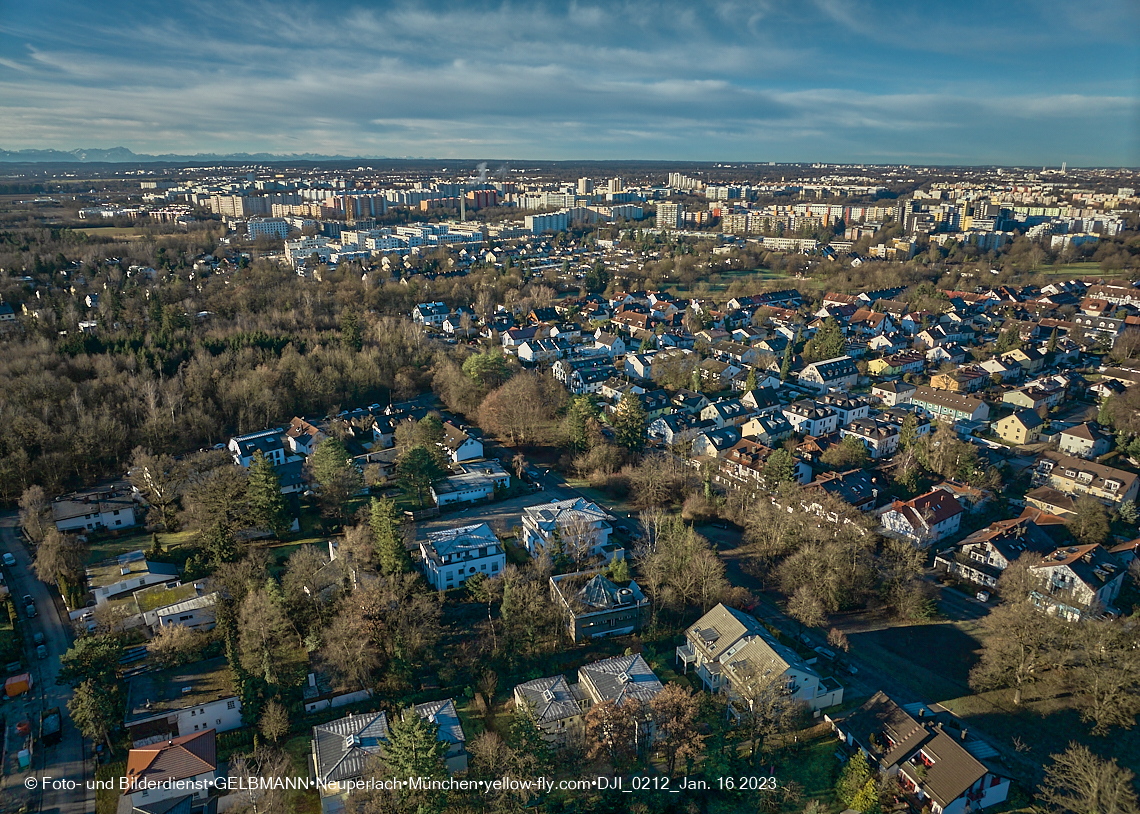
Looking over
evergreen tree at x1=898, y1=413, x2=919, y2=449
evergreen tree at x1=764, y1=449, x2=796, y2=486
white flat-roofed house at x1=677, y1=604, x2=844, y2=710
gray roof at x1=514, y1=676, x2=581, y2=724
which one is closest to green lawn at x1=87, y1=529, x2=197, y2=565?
gray roof at x1=514, y1=676, x2=581, y2=724

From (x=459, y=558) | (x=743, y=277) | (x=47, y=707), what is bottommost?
(x=47, y=707)

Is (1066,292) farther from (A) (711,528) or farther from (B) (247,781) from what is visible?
(B) (247,781)

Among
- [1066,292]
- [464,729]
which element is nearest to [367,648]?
[464,729]

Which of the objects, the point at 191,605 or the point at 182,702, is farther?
the point at 191,605

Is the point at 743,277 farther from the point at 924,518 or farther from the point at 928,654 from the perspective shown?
the point at 928,654

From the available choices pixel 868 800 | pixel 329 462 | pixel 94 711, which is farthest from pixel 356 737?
pixel 329 462

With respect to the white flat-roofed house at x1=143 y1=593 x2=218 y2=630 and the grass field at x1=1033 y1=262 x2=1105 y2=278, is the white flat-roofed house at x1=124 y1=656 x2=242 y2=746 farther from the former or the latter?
the grass field at x1=1033 y1=262 x2=1105 y2=278
